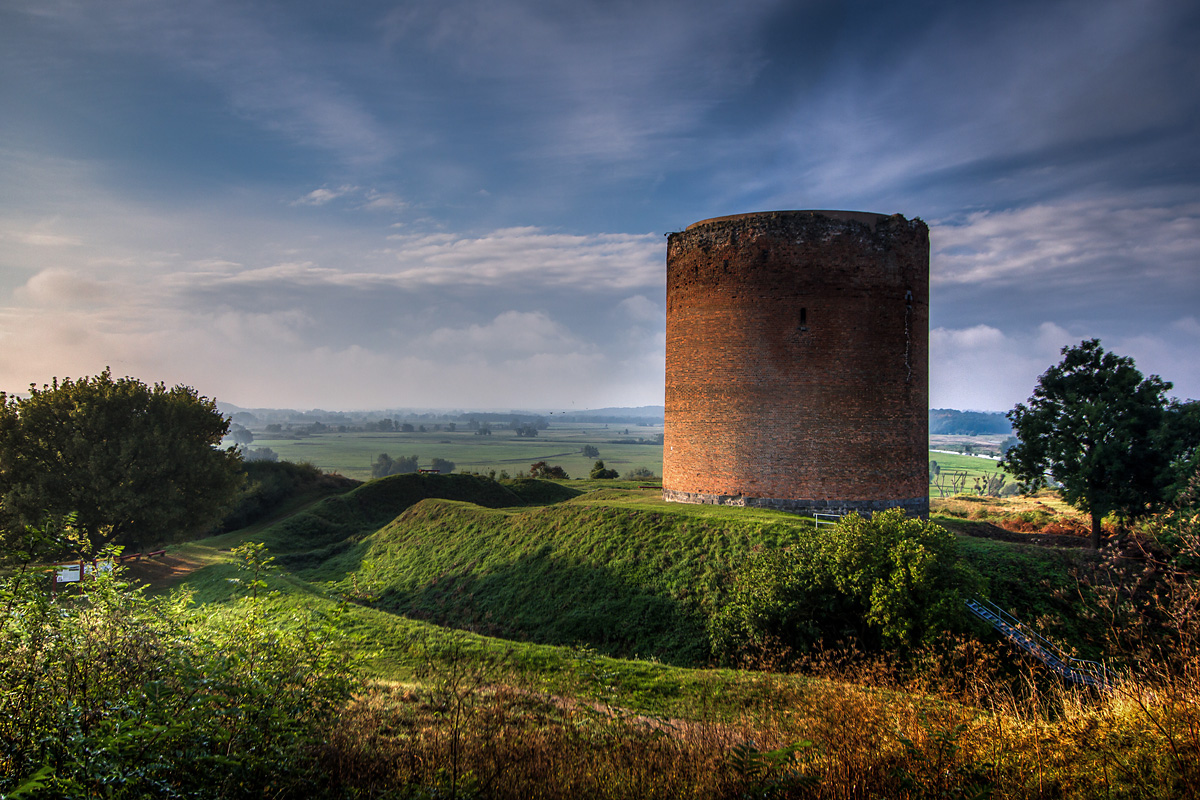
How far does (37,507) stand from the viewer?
2141 cm

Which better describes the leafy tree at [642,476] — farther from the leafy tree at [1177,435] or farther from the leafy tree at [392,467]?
the leafy tree at [392,467]

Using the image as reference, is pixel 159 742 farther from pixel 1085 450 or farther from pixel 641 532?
pixel 1085 450

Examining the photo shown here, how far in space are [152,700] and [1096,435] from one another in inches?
999

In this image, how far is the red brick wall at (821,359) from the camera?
20.1m

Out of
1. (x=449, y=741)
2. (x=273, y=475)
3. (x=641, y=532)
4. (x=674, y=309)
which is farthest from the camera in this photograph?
(x=273, y=475)

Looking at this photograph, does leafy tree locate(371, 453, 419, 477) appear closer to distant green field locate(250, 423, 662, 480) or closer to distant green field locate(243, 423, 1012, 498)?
distant green field locate(250, 423, 662, 480)

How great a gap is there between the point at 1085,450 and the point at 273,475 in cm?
4361

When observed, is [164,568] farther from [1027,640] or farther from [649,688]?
[1027,640]

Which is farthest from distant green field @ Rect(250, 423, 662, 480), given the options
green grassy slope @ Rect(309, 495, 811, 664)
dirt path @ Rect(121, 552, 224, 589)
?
green grassy slope @ Rect(309, 495, 811, 664)

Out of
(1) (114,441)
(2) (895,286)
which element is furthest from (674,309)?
(1) (114,441)

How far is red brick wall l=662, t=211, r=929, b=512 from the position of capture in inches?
790

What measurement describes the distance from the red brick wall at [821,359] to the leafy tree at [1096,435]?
410cm

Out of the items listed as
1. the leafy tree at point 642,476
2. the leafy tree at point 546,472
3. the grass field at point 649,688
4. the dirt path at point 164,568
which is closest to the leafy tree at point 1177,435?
the grass field at point 649,688

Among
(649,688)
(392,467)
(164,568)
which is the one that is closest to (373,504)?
(164,568)
